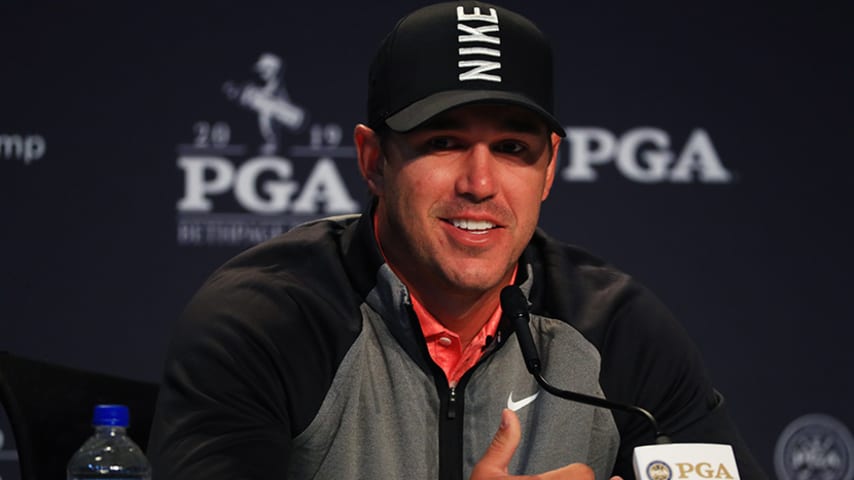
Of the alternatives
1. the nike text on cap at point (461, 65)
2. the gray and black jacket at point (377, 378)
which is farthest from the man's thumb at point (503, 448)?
the nike text on cap at point (461, 65)

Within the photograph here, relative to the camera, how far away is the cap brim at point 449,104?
163 centimetres

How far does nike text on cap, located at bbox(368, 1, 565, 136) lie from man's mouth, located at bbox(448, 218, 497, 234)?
15cm

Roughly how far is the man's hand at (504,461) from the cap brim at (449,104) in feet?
1.34

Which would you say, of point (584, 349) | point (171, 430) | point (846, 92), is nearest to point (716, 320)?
point (846, 92)

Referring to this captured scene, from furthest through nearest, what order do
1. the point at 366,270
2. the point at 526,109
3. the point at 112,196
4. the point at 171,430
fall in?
the point at 112,196
the point at 366,270
the point at 526,109
the point at 171,430

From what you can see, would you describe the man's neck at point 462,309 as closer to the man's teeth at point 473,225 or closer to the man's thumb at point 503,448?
the man's teeth at point 473,225

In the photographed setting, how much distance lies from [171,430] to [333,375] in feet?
0.81

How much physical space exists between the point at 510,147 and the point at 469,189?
0.10 meters

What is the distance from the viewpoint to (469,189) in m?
1.68

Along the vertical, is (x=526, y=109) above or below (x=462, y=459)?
above

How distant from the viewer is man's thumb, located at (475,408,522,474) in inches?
58.3

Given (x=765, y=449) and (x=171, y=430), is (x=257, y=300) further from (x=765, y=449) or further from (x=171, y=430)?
(x=765, y=449)

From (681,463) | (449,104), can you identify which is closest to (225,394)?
(449,104)

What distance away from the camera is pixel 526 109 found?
1.66m
